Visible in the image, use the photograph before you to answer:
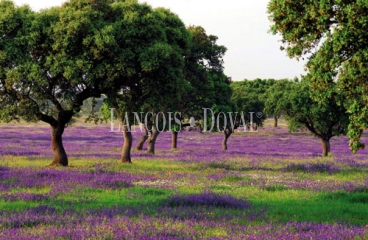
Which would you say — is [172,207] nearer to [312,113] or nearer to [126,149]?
[126,149]

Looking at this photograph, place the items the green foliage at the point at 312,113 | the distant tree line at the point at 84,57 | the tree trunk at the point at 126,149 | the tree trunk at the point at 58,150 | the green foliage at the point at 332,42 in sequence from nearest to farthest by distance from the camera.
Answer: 1. the green foliage at the point at 332,42
2. the distant tree line at the point at 84,57
3. the tree trunk at the point at 58,150
4. the tree trunk at the point at 126,149
5. the green foliage at the point at 312,113

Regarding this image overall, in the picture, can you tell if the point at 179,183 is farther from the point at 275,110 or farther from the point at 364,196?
the point at 275,110

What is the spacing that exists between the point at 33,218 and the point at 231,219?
4962 millimetres

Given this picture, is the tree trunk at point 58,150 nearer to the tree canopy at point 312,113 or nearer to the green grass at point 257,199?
the green grass at point 257,199

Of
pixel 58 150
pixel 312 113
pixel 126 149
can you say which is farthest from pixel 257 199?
pixel 312 113

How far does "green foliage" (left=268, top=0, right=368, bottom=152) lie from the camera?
11.5m

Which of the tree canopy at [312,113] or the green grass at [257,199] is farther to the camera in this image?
the tree canopy at [312,113]

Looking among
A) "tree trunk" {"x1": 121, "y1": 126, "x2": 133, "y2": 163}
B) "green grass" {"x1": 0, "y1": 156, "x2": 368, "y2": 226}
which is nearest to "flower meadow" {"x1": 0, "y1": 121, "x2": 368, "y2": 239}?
"green grass" {"x1": 0, "y1": 156, "x2": 368, "y2": 226}

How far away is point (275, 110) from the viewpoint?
152 ft

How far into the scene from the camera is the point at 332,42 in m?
12.0

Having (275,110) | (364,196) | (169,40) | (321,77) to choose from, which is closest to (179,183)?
(364,196)

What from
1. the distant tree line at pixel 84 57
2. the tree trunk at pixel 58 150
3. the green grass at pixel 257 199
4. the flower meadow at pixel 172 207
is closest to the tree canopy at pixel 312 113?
the distant tree line at pixel 84 57

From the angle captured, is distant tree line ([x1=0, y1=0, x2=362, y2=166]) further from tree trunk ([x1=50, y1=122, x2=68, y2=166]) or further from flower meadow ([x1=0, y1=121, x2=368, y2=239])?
flower meadow ([x1=0, y1=121, x2=368, y2=239])

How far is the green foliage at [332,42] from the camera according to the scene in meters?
11.5
